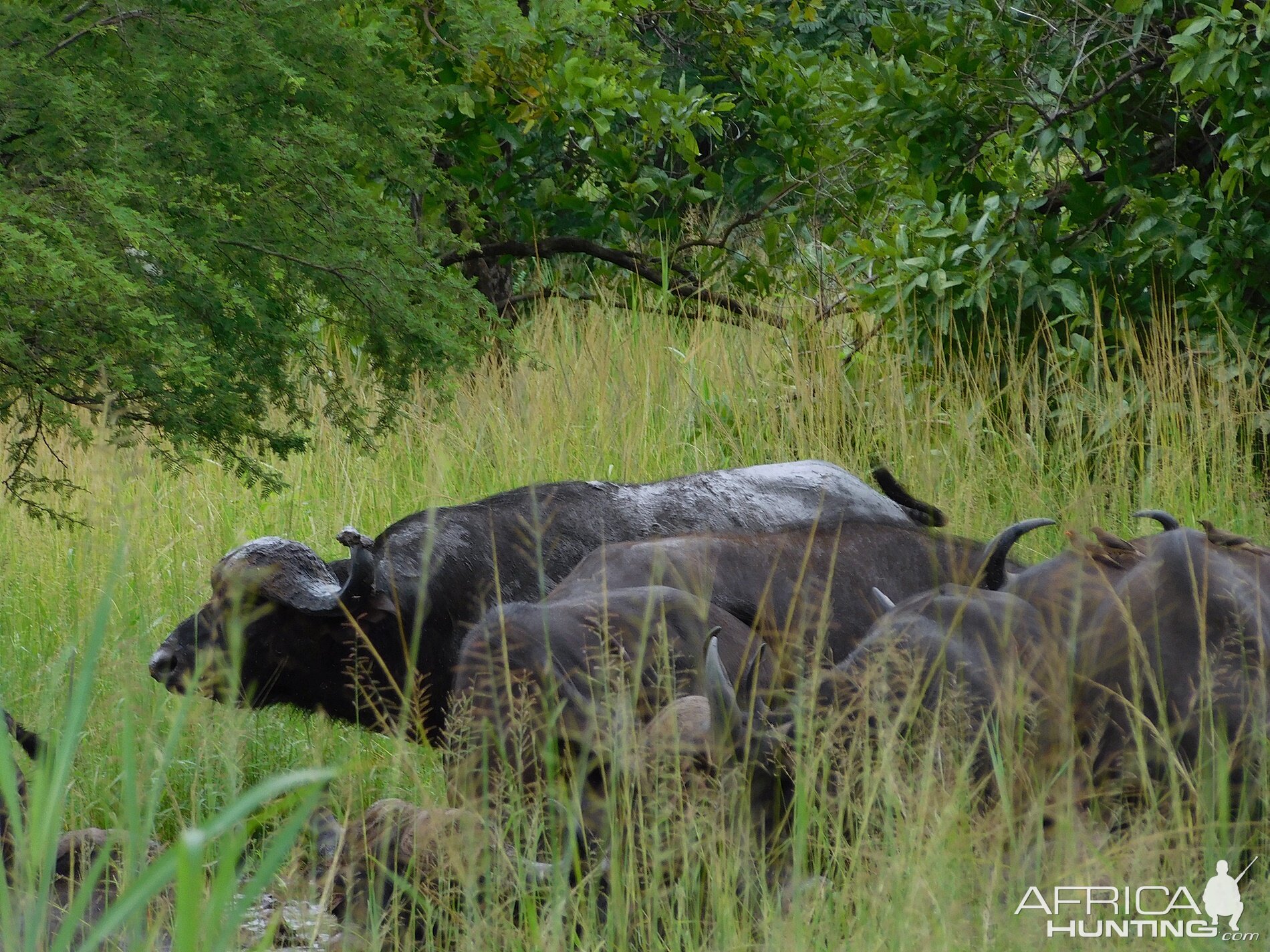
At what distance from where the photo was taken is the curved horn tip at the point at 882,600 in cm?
344

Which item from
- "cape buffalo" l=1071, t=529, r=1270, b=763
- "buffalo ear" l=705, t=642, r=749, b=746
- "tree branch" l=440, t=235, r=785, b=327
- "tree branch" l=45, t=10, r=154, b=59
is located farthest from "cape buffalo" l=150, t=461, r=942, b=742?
"tree branch" l=440, t=235, r=785, b=327

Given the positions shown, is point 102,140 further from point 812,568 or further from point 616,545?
point 812,568

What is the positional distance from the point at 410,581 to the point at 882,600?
1585 millimetres

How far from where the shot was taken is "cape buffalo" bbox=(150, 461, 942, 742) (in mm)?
4328

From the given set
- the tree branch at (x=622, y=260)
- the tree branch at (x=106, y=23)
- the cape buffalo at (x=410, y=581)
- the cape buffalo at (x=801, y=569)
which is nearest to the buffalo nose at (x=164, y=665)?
the cape buffalo at (x=410, y=581)

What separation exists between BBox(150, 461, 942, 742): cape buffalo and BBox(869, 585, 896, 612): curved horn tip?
499mm

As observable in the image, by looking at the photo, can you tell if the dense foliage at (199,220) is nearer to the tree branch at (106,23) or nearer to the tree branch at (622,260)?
the tree branch at (106,23)

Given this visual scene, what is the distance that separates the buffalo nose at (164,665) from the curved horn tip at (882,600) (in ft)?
6.89

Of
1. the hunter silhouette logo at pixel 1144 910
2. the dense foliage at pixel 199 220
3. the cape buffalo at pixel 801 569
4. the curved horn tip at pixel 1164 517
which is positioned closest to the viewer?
the hunter silhouette logo at pixel 1144 910

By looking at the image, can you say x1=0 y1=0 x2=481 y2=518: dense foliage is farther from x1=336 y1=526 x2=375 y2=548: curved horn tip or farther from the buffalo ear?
the buffalo ear

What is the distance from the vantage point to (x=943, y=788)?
8.34ft

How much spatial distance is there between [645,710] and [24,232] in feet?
6.63

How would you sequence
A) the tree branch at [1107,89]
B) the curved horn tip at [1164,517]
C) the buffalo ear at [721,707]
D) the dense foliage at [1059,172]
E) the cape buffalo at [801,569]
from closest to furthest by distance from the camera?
the buffalo ear at [721,707] < the curved horn tip at [1164,517] < the cape buffalo at [801,569] < the dense foliage at [1059,172] < the tree branch at [1107,89]

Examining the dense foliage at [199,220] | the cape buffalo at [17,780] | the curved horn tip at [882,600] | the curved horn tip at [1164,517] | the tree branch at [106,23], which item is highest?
the tree branch at [106,23]
